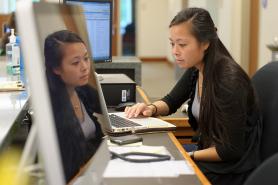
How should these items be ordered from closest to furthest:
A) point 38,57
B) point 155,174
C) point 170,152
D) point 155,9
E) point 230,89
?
point 38,57, point 155,174, point 170,152, point 230,89, point 155,9

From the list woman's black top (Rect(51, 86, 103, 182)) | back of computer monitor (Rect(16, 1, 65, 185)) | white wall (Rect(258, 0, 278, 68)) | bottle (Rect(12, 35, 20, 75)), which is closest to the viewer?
back of computer monitor (Rect(16, 1, 65, 185))

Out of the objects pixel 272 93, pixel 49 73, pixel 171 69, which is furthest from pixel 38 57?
pixel 171 69

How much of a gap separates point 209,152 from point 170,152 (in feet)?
1.06

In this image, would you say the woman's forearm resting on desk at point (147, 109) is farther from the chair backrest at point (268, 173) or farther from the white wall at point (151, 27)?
the white wall at point (151, 27)

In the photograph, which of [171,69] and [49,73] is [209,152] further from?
[171,69]

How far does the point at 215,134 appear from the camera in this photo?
1.84 meters

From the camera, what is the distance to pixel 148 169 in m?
1.35

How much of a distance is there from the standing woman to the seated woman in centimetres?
79

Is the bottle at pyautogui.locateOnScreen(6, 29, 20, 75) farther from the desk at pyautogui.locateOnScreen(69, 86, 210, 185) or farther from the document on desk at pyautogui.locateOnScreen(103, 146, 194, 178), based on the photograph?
the document on desk at pyautogui.locateOnScreen(103, 146, 194, 178)

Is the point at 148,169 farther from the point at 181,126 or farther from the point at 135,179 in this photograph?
the point at 181,126

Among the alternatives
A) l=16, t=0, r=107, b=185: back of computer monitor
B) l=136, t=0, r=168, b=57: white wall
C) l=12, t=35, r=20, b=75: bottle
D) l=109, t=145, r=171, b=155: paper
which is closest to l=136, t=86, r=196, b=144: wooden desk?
l=109, t=145, r=171, b=155: paper

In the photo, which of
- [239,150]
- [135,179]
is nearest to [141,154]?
[135,179]

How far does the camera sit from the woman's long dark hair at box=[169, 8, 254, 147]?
1.78 meters

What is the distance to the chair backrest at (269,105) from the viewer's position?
1791mm
